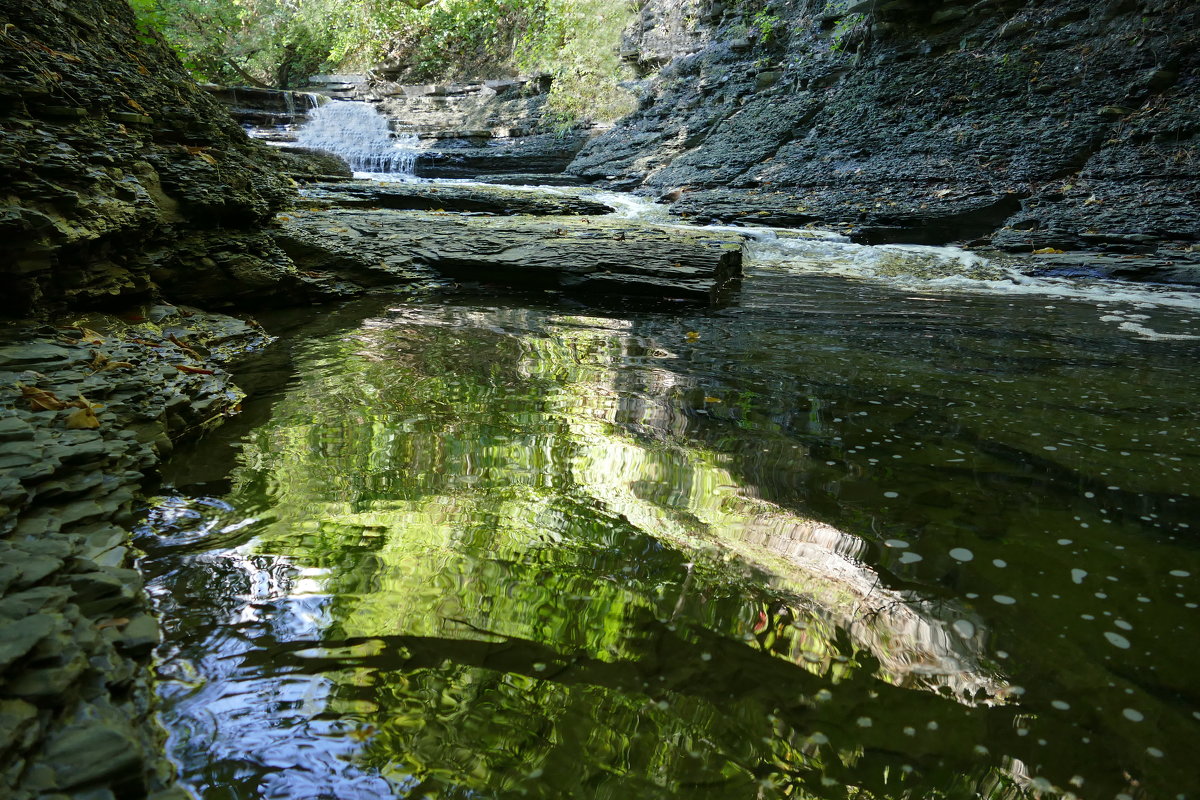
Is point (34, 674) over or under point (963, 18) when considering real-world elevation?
under

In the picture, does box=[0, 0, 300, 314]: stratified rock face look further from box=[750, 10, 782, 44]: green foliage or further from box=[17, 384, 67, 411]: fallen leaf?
box=[750, 10, 782, 44]: green foliage

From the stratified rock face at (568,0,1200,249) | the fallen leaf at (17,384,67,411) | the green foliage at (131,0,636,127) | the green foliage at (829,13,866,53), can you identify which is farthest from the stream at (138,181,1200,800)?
the green foliage at (131,0,636,127)

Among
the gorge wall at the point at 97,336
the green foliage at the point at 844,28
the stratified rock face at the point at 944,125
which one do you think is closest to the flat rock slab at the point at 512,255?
the gorge wall at the point at 97,336

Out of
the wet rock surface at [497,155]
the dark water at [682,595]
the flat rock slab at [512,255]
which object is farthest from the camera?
the wet rock surface at [497,155]

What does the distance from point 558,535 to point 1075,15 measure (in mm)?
13096

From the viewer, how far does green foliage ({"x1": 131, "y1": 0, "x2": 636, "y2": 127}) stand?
16.9 meters

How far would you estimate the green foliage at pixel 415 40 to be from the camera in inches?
666

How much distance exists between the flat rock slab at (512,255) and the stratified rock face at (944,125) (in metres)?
4.73

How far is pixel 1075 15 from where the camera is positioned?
10453 mm

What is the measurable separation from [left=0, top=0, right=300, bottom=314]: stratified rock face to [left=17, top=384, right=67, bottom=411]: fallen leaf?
116 cm

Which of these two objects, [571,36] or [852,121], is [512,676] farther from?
[571,36]

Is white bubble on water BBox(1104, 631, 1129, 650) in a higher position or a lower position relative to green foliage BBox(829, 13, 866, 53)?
lower

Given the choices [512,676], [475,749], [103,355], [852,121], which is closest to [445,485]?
[512,676]

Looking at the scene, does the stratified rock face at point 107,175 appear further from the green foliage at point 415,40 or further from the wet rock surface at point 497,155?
the green foliage at point 415,40
